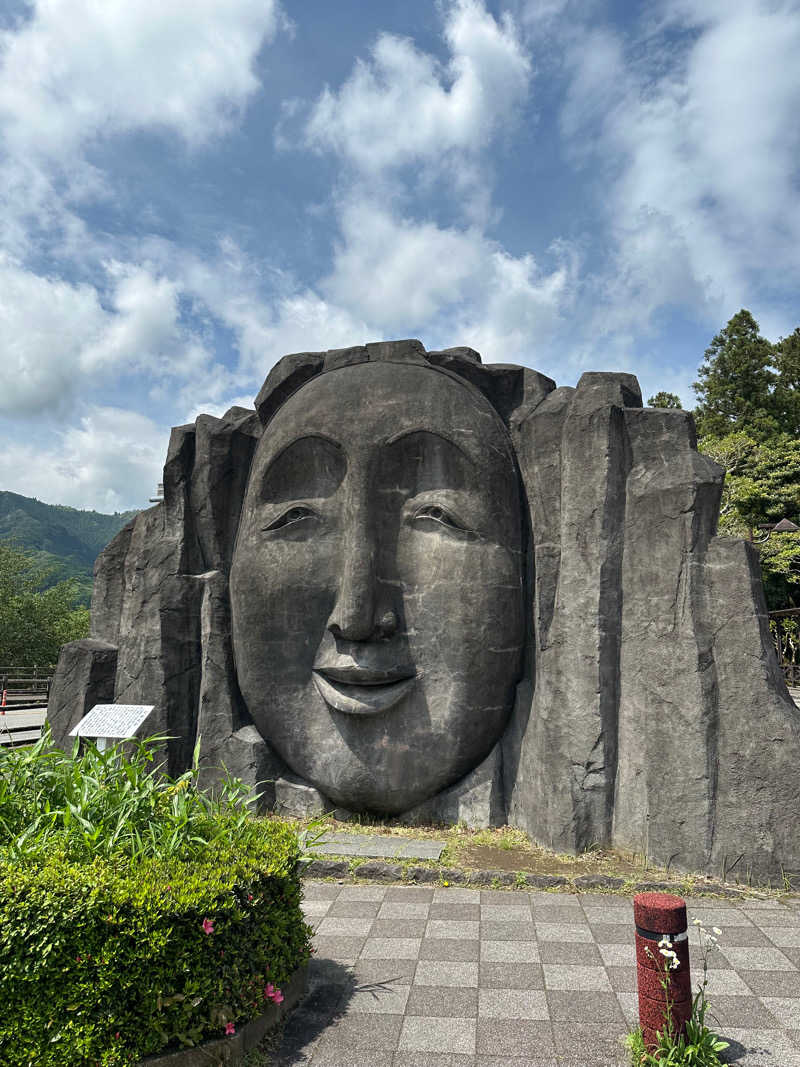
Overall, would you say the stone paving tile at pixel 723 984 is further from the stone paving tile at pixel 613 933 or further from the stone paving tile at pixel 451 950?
the stone paving tile at pixel 451 950

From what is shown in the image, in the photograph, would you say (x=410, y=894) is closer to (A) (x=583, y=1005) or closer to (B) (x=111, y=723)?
(A) (x=583, y=1005)

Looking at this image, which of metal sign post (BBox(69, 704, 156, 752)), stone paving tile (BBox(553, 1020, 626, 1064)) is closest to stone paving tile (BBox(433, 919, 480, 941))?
stone paving tile (BBox(553, 1020, 626, 1064))

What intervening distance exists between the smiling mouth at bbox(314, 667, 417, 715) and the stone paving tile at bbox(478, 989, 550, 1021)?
3183 millimetres

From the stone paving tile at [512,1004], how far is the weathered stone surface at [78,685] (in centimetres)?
592

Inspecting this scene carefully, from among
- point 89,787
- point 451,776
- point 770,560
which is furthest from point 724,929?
point 770,560

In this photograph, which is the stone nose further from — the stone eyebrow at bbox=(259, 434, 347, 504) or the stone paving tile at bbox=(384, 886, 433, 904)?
the stone paving tile at bbox=(384, 886, 433, 904)

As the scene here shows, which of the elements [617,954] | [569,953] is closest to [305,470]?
[569,953]

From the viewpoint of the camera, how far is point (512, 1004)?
3.89m

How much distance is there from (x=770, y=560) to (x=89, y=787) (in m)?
21.0

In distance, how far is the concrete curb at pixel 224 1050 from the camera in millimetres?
3107

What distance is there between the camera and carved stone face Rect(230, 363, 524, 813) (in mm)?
7023

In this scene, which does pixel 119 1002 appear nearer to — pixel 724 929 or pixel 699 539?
pixel 724 929

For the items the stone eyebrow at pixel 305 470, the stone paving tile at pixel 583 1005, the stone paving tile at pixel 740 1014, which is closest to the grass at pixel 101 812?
the stone paving tile at pixel 583 1005

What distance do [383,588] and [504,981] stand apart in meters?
3.68
